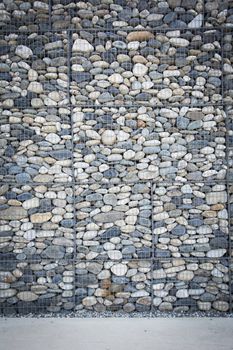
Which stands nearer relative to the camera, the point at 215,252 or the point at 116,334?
the point at 116,334

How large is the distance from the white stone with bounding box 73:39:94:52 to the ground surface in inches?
97.5

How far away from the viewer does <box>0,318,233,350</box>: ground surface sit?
131 inches

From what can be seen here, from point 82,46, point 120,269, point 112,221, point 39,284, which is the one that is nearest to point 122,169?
point 112,221

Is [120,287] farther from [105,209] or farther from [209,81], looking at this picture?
[209,81]

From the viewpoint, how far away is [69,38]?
13.3 feet

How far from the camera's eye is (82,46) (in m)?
4.07

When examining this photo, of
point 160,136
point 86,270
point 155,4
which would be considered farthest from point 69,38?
point 86,270

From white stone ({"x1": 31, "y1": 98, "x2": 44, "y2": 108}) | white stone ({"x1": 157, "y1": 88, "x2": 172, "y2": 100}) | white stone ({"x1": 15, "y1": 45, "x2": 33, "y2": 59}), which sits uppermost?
white stone ({"x1": 15, "y1": 45, "x2": 33, "y2": 59})

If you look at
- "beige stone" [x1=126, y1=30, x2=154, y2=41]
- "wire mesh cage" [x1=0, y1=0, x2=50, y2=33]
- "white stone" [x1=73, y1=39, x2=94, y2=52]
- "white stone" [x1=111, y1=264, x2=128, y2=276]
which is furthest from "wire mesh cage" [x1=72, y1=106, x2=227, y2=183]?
"wire mesh cage" [x1=0, y1=0, x2=50, y2=33]

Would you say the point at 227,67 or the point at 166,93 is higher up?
the point at 227,67

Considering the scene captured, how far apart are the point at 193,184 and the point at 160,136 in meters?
0.54

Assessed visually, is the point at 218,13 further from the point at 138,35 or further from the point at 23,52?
the point at 23,52

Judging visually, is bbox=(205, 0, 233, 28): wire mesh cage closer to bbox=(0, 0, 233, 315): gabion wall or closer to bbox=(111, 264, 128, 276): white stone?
bbox=(0, 0, 233, 315): gabion wall

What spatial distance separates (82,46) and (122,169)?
3.96ft
